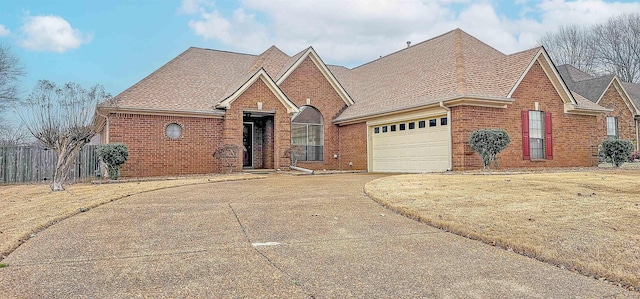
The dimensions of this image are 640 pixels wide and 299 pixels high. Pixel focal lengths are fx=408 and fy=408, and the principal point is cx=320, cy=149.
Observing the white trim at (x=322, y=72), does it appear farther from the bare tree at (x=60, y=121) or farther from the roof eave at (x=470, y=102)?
the bare tree at (x=60, y=121)

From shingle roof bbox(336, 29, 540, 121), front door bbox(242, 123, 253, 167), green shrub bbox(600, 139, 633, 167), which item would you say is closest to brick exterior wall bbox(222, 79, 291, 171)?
front door bbox(242, 123, 253, 167)

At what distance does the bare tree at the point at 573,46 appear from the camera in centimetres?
4025

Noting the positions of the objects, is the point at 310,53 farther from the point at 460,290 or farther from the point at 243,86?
the point at 460,290

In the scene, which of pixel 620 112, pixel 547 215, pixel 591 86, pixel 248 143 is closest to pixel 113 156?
pixel 248 143

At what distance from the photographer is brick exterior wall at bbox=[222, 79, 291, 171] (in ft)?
55.6

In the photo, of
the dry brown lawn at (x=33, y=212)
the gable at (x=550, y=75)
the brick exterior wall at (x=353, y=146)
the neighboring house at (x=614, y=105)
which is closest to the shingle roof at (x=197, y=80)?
the brick exterior wall at (x=353, y=146)

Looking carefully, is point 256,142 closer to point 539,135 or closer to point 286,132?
point 286,132

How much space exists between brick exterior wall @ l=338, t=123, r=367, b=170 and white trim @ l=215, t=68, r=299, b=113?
11.3 ft

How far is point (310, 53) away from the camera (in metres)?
20.1

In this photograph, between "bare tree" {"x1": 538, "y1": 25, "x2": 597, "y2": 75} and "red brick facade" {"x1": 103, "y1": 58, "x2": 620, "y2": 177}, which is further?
"bare tree" {"x1": 538, "y1": 25, "x2": 597, "y2": 75}

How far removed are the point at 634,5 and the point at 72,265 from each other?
1870 inches

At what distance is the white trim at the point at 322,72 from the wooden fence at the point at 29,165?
9.09 meters

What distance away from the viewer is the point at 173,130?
16391 millimetres

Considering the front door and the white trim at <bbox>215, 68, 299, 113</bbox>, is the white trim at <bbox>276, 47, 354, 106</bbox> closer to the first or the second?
the white trim at <bbox>215, 68, 299, 113</bbox>
